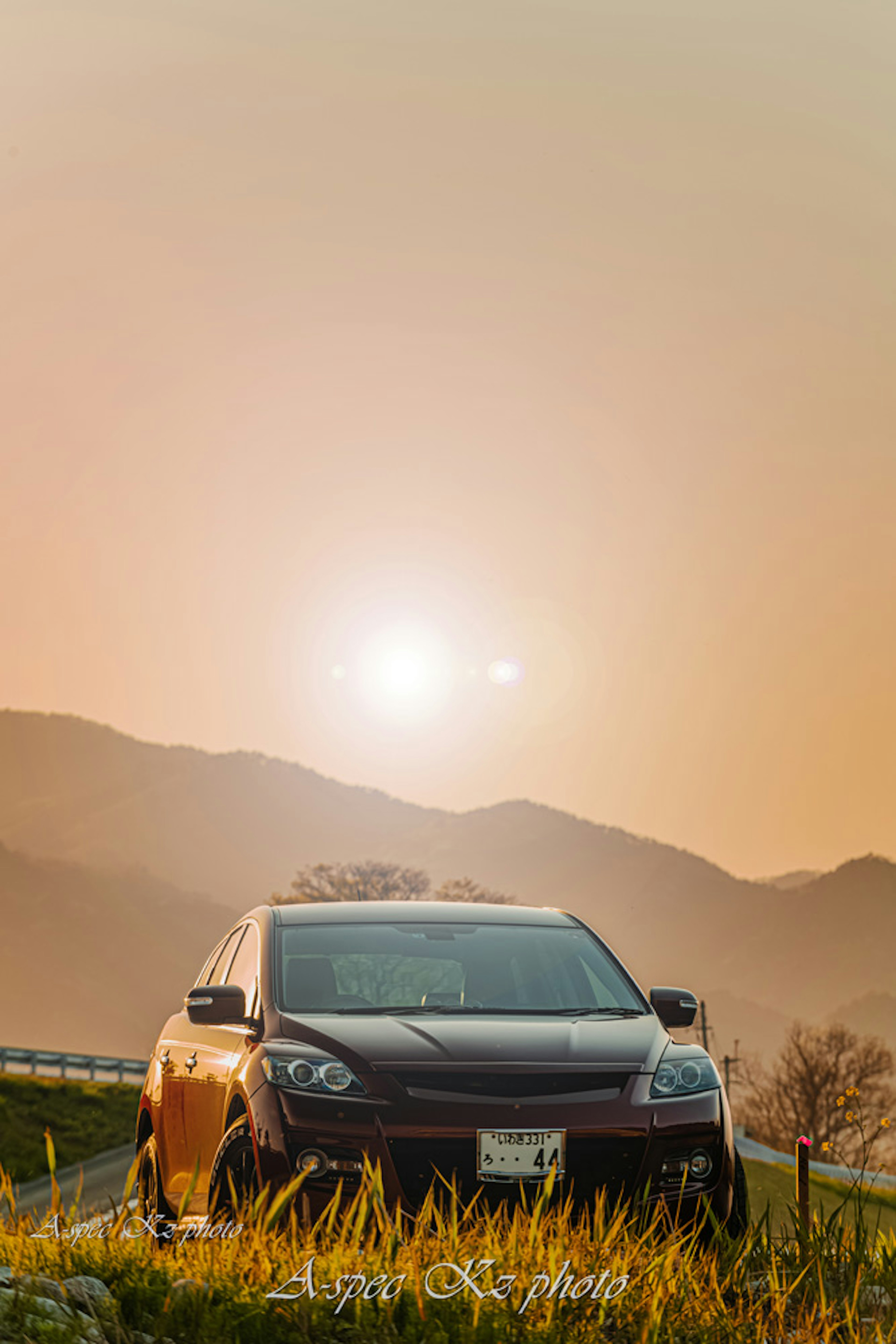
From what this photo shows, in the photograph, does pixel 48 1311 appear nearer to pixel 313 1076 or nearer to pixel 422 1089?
pixel 313 1076

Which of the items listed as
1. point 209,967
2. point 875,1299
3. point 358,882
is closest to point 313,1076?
point 875,1299

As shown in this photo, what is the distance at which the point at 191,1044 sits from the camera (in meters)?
7.10

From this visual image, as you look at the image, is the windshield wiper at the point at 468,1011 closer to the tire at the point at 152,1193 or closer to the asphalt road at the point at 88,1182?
the tire at the point at 152,1193

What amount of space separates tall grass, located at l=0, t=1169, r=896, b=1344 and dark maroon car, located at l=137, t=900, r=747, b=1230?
5.6 inches

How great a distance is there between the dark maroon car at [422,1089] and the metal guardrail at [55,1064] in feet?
163

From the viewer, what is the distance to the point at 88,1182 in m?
34.3

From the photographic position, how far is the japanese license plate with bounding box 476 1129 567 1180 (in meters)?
5.39

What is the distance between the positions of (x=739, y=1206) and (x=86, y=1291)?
2.74 meters

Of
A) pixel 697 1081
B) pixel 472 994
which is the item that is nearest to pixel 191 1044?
pixel 472 994

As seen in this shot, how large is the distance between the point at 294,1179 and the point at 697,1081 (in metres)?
1.70

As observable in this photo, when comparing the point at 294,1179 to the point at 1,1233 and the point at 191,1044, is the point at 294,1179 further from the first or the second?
Result: the point at 191,1044

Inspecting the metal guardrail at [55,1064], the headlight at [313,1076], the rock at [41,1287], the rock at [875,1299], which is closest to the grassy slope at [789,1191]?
the metal guardrail at [55,1064]

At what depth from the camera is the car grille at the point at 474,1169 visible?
534 cm

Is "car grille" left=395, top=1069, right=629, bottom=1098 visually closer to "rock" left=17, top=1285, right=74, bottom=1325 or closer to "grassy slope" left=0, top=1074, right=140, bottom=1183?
"rock" left=17, top=1285, right=74, bottom=1325
